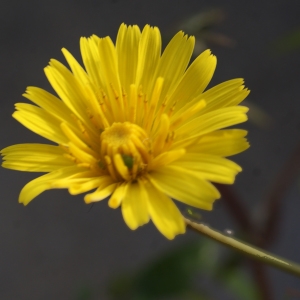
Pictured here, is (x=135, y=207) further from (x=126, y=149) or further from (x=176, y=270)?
(x=176, y=270)

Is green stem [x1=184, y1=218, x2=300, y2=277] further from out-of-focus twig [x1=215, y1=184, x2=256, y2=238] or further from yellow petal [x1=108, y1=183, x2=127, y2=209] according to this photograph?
out-of-focus twig [x1=215, y1=184, x2=256, y2=238]

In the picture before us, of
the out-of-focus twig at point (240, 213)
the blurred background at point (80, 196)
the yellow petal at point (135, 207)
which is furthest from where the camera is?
the blurred background at point (80, 196)

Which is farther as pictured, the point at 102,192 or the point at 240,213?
the point at 240,213

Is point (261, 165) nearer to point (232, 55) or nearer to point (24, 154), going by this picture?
point (232, 55)

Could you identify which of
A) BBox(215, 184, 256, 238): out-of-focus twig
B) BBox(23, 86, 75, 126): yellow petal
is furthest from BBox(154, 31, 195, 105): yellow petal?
BBox(215, 184, 256, 238): out-of-focus twig

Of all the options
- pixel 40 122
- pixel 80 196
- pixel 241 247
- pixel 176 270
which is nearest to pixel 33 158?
pixel 40 122

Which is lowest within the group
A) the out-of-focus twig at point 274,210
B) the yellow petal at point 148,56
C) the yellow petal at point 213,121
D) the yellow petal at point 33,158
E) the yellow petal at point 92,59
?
the out-of-focus twig at point 274,210

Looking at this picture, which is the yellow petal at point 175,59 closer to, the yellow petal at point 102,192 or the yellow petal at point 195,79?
the yellow petal at point 195,79

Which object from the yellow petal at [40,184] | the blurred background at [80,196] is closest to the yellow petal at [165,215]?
the yellow petal at [40,184]
